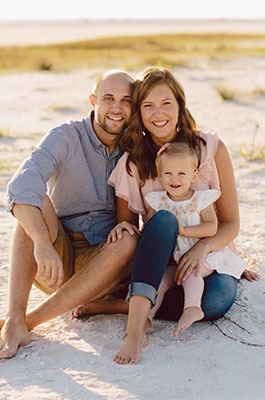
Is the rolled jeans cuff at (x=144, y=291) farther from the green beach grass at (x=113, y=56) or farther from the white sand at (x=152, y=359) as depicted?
the green beach grass at (x=113, y=56)

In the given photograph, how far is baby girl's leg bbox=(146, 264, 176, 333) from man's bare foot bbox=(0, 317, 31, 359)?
1.89 ft

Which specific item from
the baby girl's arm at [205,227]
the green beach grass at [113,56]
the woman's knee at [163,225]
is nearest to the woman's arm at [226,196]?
the baby girl's arm at [205,227]

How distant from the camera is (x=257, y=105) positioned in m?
10.0

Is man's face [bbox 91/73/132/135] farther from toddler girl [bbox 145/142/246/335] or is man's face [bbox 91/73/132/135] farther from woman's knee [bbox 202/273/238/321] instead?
woman's knee [bbox 202/273/238/321]

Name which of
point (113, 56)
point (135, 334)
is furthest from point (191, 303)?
point (113, 56)

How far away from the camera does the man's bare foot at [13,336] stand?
276 centimetres

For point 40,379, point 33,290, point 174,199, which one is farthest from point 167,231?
point 33,290

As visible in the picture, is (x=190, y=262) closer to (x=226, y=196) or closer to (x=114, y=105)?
(x=226, y=196)

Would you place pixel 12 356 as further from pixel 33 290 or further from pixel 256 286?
pixel 256 286

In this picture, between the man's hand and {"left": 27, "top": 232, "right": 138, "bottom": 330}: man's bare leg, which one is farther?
{"left": 27, "top": 232, "right": 138, "bottom": 330}: man's bare leg

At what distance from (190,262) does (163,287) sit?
205 millimetres

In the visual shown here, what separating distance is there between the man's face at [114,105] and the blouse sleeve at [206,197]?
588mm

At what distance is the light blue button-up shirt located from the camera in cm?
325

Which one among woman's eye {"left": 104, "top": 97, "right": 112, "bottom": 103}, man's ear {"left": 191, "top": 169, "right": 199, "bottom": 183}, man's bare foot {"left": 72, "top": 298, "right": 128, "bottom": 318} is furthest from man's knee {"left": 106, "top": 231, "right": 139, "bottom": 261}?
woman's eye {"left": 104, "top": 97, "right": 112, "bottom": 103}
